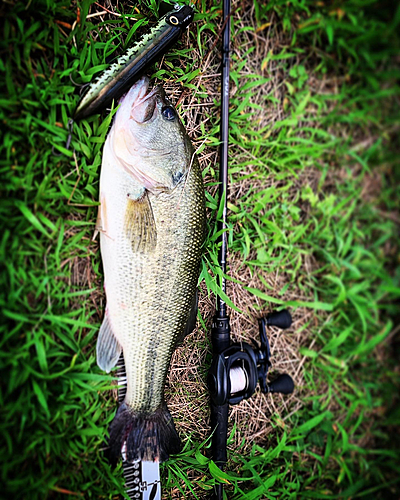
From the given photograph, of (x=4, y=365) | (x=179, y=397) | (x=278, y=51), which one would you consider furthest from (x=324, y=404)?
(x=278, y=51)

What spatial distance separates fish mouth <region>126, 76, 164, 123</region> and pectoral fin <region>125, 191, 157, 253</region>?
30cm

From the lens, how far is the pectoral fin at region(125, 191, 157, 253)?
1374 millimetres

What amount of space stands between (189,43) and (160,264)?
1157 millimetres

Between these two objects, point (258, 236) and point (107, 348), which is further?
point (258, 236)

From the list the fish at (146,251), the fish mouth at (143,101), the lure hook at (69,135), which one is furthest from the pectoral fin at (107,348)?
the fish mouth at (143,101)

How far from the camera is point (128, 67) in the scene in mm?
1382

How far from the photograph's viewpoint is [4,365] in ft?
4.16

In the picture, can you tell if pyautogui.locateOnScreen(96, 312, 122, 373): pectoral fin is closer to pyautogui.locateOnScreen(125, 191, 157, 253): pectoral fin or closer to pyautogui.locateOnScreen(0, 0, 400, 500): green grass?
pyautogui.locateOnScreen(0, 0, 400, 500): green grass

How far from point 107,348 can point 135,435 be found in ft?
1.35

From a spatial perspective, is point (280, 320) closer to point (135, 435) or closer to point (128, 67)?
point (135, 435)

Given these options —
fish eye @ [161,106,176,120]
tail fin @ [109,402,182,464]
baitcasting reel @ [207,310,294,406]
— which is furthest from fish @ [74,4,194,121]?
tail fin @ [109,402,182,464]

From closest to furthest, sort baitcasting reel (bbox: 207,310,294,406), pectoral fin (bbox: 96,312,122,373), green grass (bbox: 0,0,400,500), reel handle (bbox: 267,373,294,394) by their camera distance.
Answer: green grass (bbox: 0,0,400,500), pectoral fin (bbox: 96,312,122,373), baitcasting reel (bbox: 207,310,294,406), reel handle (bbox: 267,373,294,394)

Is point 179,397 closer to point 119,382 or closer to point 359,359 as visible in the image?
point 119,382

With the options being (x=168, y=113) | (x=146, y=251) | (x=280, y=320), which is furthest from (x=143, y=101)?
(x=280, y=320)
